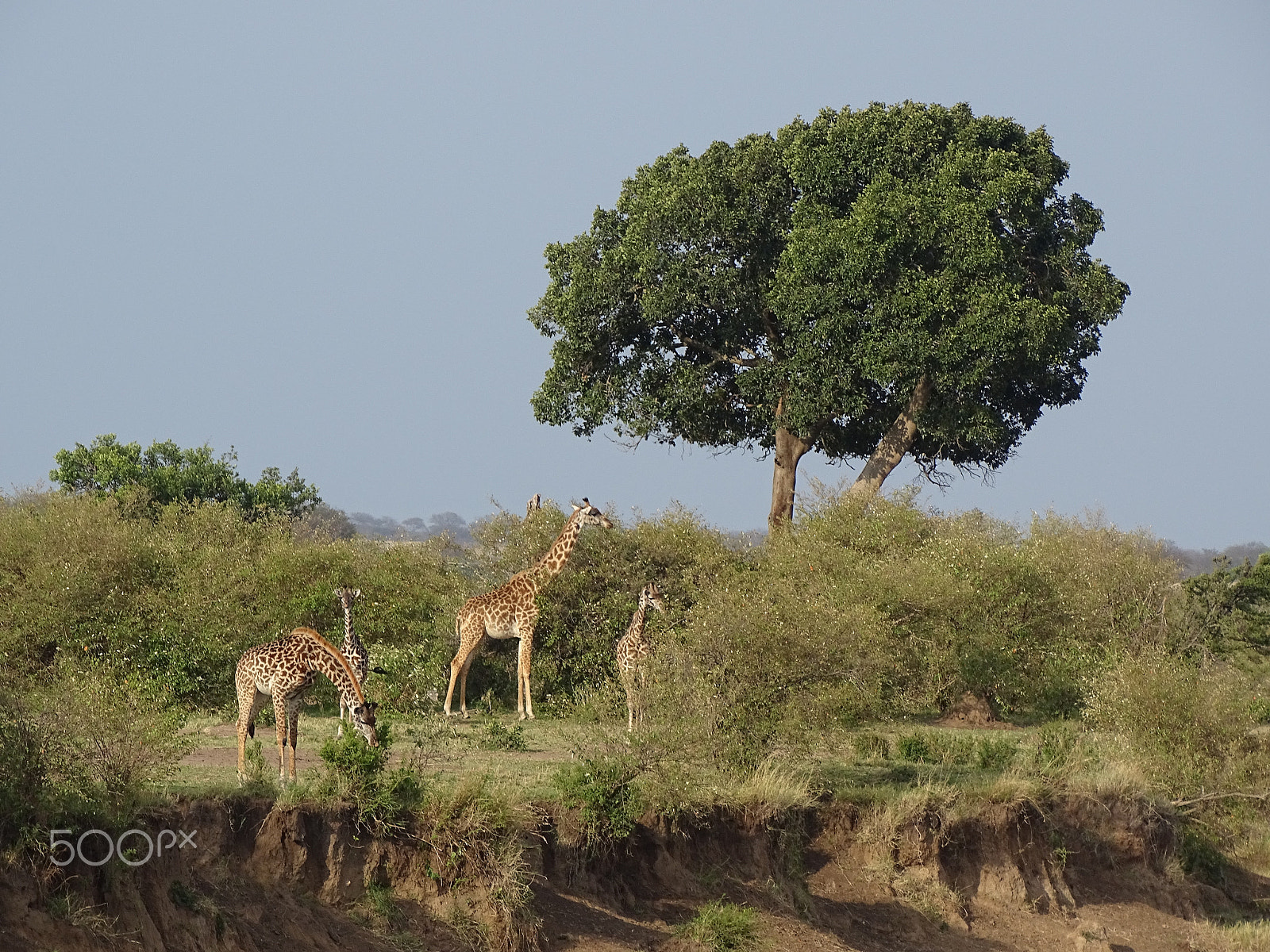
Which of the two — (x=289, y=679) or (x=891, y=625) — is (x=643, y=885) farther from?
(x=891, y=625)

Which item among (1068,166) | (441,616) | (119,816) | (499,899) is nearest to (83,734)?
(119,816)

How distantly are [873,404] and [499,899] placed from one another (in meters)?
20.3

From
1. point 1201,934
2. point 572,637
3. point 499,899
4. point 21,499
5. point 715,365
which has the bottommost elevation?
point 1201,934

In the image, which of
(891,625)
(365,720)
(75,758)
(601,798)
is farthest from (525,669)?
(75,758)

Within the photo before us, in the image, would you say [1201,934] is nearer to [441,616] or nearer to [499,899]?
[499,899]

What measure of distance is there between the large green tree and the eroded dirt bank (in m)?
12.1

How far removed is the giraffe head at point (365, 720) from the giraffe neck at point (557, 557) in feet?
27.3

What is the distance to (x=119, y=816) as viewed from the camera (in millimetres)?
12016

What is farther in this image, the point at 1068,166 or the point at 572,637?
the point at 1068,166

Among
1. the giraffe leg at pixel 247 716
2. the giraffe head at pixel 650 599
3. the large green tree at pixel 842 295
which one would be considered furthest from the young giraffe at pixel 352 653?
the large green tree at pixel 842 295

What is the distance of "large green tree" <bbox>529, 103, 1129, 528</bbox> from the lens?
29.7 metres

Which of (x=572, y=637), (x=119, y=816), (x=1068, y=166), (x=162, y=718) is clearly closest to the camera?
(x=119, y=816)

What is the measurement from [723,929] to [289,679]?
490 cm

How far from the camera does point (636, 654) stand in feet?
66.5
